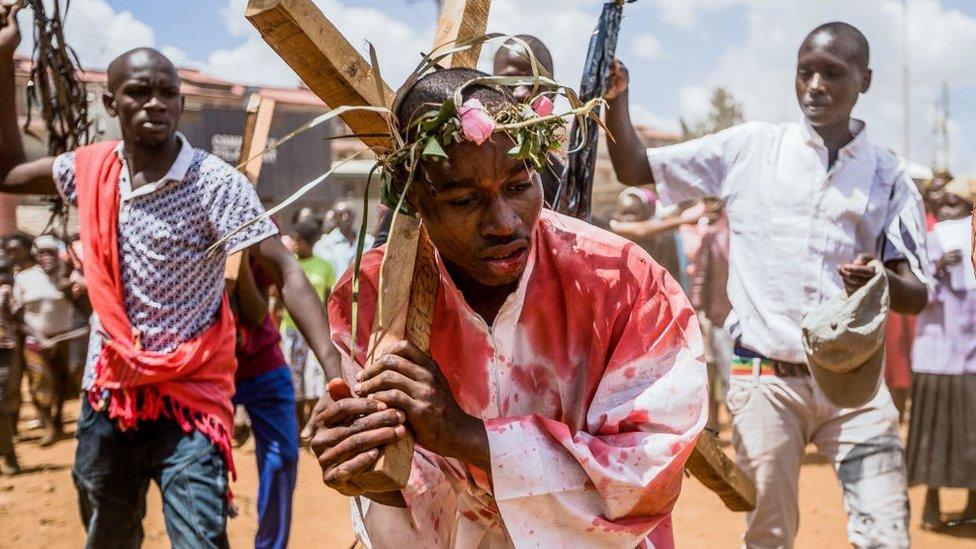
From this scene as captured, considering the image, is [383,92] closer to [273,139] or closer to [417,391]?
[417,391]

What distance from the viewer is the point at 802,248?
3816mm

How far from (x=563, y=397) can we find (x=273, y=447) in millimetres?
2779

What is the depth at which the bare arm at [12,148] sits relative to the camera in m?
3.49

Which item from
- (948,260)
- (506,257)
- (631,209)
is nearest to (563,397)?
(506,257)

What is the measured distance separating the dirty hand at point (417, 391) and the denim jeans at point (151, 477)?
1.80 meters

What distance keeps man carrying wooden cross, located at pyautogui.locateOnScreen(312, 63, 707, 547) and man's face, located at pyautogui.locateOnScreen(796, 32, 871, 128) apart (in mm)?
1975

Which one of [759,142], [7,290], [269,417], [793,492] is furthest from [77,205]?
[7,290]

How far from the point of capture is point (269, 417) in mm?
4727

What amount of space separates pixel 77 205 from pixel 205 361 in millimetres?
732

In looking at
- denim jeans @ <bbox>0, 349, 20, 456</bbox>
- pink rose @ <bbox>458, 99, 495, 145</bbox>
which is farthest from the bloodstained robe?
denim jeans @ <bbox>0, 349, 20, 456</bbox>

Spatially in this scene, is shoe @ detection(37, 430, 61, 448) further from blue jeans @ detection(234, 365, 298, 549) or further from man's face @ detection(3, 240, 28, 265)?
blue jeans @ detection(234, 365, 298, 549)

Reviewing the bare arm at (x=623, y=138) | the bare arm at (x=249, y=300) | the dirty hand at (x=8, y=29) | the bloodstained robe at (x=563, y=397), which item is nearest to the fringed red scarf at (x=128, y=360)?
the dirty hand at (x=8, y=29)

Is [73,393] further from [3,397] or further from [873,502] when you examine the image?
[873,502]

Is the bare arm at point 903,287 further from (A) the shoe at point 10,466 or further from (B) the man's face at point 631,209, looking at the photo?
(A) the shoe at point 10,466
